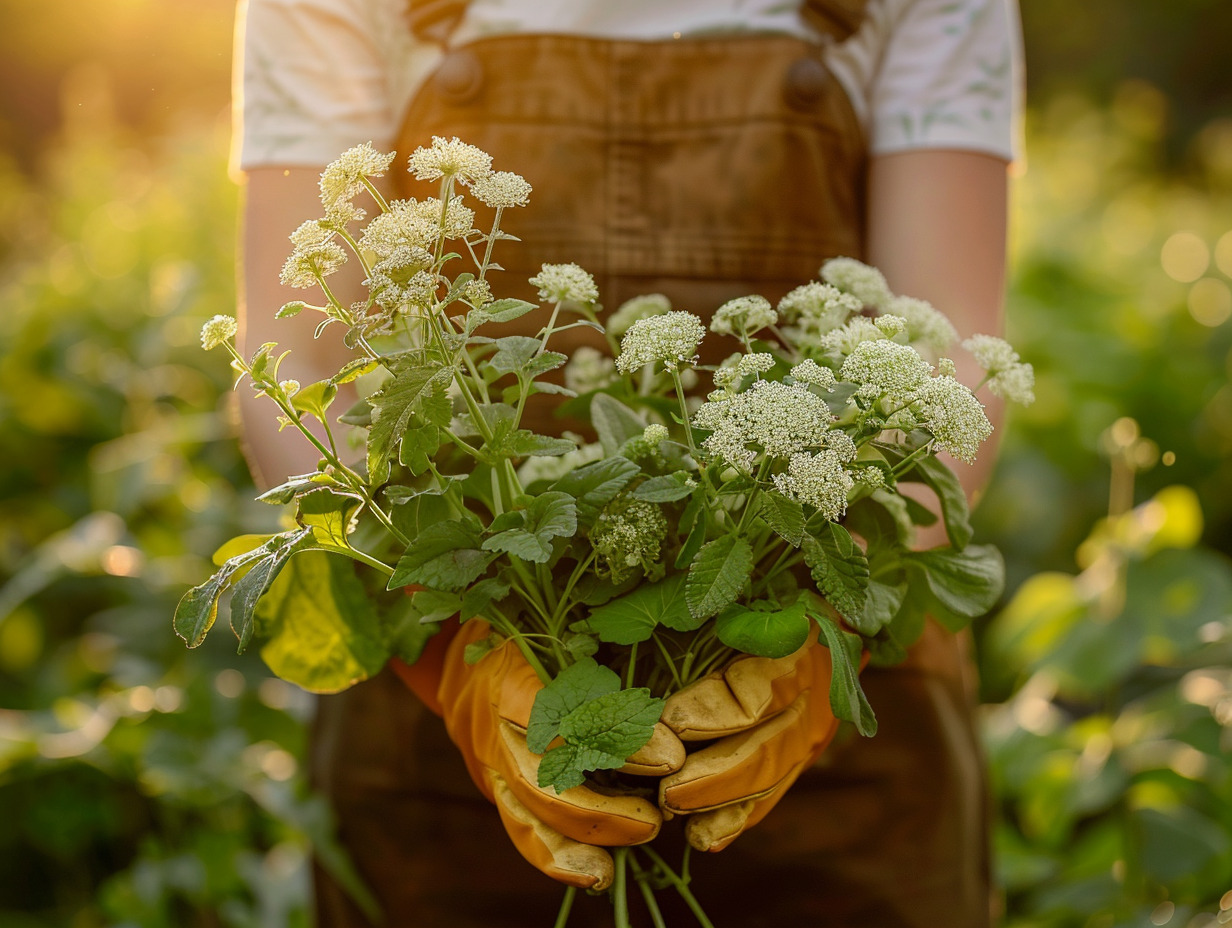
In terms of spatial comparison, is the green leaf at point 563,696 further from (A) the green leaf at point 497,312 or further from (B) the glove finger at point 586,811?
(A) the green leaf at point 497,312

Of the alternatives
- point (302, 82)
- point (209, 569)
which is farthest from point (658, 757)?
point (209, 569)

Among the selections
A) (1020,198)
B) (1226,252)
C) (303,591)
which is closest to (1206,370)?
(1226,252)

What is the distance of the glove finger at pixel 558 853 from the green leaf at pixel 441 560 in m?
0.18

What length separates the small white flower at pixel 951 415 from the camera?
0.51 metres

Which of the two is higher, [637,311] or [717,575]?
[637,311]

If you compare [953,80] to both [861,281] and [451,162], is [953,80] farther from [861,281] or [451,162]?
[451,162]

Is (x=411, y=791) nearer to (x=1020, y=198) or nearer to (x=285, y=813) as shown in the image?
(x=285, y=813)

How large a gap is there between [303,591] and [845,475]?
0.39 metres

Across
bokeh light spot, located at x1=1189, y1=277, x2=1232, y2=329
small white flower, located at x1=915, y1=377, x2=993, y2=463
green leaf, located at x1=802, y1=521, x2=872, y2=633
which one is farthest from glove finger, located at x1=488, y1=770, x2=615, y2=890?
bokeh light spot, located at x1=1189, y1=277, x2=1232, y2=329

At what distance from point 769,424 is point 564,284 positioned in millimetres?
171

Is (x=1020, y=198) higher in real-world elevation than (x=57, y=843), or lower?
higher

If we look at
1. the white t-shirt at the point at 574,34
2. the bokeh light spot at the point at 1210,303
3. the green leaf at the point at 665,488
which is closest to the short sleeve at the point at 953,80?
the white t-shirt at the point at 574,34

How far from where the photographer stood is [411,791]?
100 centimetres

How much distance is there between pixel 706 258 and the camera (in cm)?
96
